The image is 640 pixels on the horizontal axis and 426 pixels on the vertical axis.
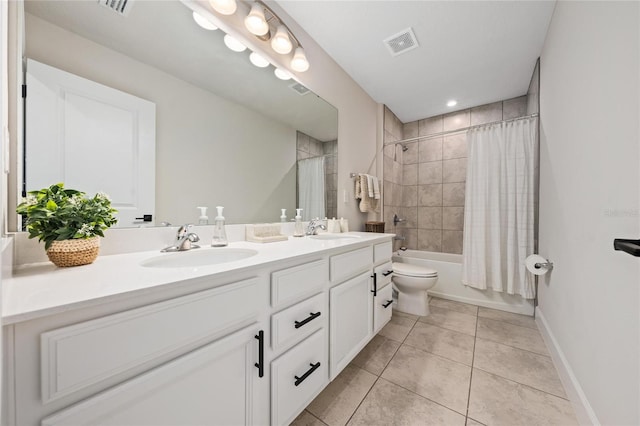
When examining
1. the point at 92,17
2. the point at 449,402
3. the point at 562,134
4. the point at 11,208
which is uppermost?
the point at 92,17

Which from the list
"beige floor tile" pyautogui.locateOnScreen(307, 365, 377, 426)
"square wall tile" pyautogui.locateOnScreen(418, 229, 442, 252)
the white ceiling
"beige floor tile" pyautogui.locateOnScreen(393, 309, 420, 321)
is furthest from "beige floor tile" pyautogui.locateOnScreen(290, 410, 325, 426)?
"square wall tile" pyautogui.locateOnScreen(418, 229, 442, 252)

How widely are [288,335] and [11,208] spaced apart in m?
0.98

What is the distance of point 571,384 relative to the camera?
3.89 feet

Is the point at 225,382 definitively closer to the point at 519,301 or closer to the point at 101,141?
the point at 101,141

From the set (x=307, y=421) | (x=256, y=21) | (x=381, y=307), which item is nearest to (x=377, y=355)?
(x=381, y=307)

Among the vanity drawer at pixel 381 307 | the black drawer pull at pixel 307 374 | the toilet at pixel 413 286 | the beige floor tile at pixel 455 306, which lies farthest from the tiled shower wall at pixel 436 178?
the black drawer pull at pixel 307 374

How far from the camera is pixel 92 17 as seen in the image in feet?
2.86

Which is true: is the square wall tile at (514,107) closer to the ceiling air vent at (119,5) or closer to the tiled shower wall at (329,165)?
the tiled shower wall at (329,165)

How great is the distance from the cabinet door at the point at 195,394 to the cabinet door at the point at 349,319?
43cm

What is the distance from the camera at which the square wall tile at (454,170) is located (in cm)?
293

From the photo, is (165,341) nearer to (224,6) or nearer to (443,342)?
(224,6)

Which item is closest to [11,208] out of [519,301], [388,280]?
[388,280]

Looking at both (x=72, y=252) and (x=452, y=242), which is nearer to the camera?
(x=72, y=252)

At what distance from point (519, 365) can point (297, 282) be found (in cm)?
158
